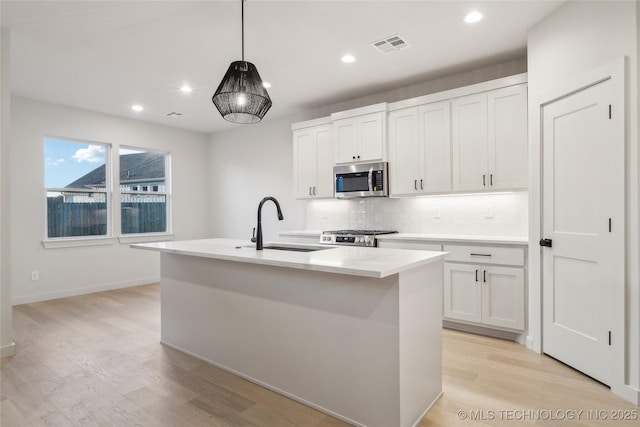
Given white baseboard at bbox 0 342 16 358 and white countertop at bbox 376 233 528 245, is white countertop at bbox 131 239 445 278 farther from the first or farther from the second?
white baseboard at bbox 0 342 16 358

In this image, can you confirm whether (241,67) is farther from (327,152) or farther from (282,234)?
(282,234)

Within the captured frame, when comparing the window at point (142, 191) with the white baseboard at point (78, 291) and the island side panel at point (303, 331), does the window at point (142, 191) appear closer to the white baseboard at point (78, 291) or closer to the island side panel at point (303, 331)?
the white baseboard at point (78, 291)

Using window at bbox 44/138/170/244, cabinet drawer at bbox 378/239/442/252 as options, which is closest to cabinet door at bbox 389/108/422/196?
cabinet drawer at bbox 378/239/442/252

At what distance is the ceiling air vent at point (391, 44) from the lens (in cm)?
316

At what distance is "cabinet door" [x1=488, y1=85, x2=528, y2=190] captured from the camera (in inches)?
130

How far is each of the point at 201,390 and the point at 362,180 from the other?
9.60 feet

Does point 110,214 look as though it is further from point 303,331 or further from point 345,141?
point 303,331

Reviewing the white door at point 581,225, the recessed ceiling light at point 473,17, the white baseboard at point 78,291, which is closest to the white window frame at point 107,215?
the white baseboard at point 78,291

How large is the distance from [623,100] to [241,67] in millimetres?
2485

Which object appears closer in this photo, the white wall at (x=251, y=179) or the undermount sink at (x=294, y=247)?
the undermount sink at (x=294, y=247)

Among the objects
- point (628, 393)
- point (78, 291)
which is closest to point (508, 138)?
point (628, 393)

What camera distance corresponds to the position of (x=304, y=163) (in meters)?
5.06

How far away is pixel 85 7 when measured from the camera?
264 centimetres

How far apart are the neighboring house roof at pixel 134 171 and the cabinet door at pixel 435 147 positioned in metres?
4.69
